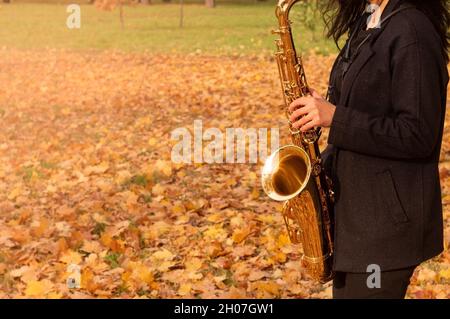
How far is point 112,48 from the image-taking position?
17156 mm

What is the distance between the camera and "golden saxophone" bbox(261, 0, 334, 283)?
2680mm

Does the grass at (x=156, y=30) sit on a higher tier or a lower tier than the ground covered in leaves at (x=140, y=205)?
higher

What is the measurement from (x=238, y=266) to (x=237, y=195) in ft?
5.65

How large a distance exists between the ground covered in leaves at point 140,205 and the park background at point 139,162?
2 cm

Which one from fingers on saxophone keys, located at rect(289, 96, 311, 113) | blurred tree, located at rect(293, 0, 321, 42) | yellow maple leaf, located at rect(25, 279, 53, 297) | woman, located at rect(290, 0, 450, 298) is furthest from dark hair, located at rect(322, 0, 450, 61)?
blurred tree, located at rect(293, 0, 321, 42)

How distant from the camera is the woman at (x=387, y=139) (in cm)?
215

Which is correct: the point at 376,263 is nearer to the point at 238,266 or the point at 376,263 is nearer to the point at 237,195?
the point at 238,266

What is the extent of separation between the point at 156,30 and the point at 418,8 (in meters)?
16.3

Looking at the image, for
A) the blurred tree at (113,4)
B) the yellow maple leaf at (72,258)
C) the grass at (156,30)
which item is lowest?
the yellow maple leaf at (72,258)

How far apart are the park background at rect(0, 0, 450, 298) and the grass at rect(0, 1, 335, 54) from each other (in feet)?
0.14

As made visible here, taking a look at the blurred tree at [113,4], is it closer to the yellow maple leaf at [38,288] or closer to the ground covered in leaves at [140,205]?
the ground covered in leaves at [140,205]

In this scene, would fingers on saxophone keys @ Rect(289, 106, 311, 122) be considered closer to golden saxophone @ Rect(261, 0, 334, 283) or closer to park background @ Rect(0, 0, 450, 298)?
golden saxophone @ Rect(261, 0, 334, 283)

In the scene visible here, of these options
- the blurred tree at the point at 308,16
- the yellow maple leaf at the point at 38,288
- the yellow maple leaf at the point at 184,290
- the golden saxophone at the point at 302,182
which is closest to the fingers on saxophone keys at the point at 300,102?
the golden saxophone at the point at 302,182

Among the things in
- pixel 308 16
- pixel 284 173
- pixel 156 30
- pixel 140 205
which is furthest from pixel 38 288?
pixel 308 16
